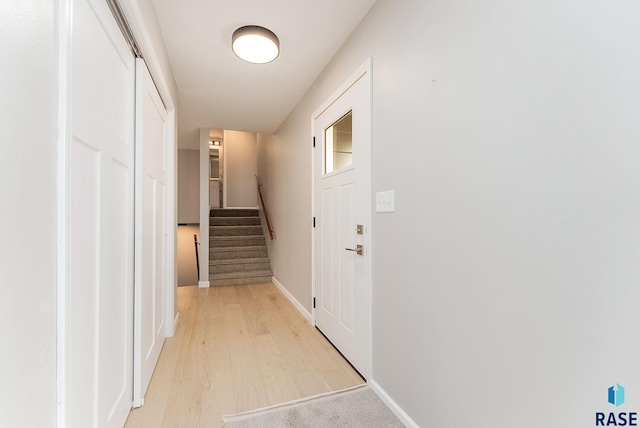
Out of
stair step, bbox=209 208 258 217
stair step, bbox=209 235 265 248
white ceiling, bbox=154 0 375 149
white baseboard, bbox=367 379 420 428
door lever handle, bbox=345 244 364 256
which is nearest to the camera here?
white baseboard, bbox=367 379 420 428

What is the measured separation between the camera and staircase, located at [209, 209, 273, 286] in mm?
4762

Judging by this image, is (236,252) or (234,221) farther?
(234,221)

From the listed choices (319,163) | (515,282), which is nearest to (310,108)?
(319,163)

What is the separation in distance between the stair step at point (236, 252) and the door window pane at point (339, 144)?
119 inches

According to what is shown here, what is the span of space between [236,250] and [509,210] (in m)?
4.70

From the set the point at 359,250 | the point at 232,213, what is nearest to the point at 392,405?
the point at 359,250

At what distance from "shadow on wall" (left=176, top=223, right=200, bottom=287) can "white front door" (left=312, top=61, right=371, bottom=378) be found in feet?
12.6

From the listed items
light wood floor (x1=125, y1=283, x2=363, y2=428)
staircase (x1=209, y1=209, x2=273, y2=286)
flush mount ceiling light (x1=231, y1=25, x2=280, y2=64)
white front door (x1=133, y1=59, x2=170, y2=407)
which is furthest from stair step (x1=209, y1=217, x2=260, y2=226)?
flush mount ceiling light (x1=231, y1=25, x2=280, y2=64)

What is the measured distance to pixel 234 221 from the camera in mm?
5887

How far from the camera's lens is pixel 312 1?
182cm

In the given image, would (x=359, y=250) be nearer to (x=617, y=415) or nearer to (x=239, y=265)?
(x=617, y=415)

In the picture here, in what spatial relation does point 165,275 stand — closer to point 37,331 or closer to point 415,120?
point 37,331

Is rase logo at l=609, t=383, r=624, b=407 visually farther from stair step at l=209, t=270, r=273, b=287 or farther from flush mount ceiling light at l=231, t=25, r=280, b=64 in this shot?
stair step at l=209, t=270, r=273, b=287

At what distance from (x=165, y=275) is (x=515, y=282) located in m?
2.60
